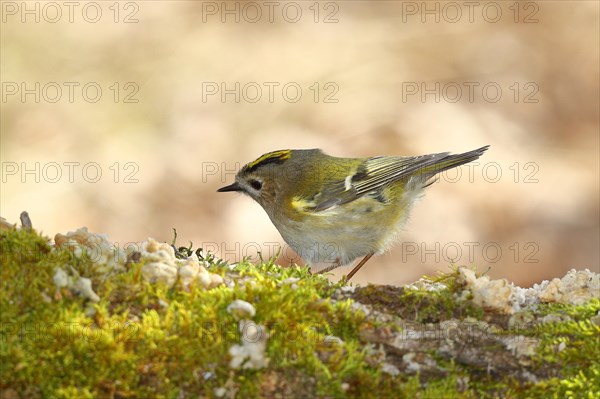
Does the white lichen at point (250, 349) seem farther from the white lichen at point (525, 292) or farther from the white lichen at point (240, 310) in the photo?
the white lichen at point (525, 292)

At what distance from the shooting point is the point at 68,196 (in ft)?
18.3

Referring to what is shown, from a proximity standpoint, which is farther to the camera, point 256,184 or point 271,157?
point 256,184

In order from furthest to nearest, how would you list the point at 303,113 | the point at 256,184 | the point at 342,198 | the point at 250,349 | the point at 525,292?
Result: the point at 303,113
the point at 256,184
the point at 342,198
the point at 525,292
the point at 250,349

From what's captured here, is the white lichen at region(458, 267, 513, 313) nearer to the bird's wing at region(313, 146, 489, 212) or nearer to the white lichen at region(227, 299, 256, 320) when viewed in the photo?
the white lichen at region(227, 299, 256, 320)

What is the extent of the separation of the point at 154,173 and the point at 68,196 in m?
0.71

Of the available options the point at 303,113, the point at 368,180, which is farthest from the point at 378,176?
the point at 303,113

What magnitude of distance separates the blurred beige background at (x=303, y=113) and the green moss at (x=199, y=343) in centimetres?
347

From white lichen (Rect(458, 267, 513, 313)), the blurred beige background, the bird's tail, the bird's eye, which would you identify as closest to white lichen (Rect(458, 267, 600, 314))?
white lichen (Rect(458, 267, 513, 313))

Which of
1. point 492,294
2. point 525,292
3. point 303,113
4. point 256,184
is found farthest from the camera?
point 303,113

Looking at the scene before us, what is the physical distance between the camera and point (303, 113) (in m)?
6.48

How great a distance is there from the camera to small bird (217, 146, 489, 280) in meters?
3.64

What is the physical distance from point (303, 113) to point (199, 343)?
487 centimetres

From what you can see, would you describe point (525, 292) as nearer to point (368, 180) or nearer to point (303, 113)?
point (368, 180)

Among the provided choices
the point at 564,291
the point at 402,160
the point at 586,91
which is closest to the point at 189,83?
the point at 402,160
